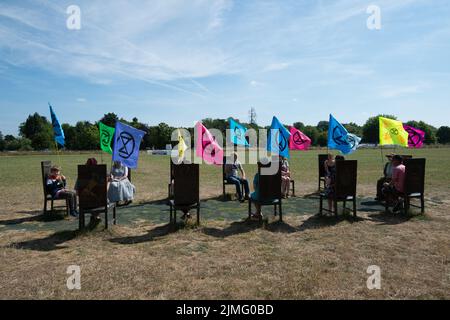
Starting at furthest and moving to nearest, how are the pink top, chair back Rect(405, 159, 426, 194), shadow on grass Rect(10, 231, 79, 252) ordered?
the pink top
chair back Rect(405, 159, 426, 194)
shadow on grass Rect(10, 231, 79, 252)

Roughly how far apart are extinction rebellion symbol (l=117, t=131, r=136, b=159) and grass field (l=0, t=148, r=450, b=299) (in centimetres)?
185

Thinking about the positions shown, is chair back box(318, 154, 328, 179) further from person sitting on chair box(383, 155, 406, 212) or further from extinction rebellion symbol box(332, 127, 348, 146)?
person sitting on chair box(383, 155, 406, 212)

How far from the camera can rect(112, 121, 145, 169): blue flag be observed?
333 inches

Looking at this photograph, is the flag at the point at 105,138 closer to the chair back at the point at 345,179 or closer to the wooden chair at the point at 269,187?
the wooden chair at the point at 269,187

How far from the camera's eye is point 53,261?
5.90m

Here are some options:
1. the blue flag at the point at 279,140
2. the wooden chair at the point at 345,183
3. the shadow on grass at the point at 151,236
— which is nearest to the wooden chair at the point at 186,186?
the shadow on grass at the point at 151,236

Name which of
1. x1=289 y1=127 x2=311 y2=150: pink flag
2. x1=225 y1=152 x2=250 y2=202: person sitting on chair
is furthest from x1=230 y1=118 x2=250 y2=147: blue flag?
x1=289 y1=127 x2=311 y2=150: pink flag

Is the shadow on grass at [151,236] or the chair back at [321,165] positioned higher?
the chair back at [321,165]

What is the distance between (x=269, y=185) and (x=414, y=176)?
434cm

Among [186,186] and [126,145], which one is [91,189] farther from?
[186,186]

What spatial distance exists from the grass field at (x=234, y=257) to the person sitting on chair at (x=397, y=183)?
62cm

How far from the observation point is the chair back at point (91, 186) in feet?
24.7
